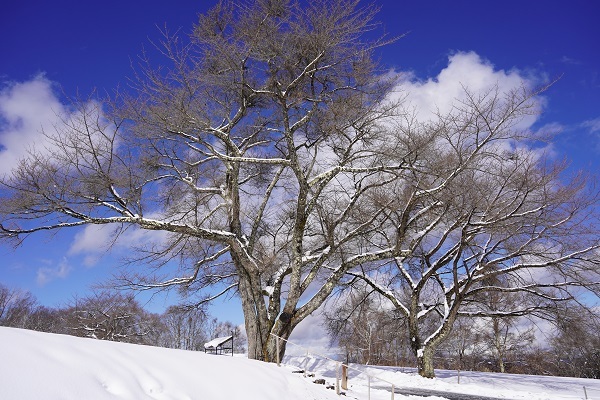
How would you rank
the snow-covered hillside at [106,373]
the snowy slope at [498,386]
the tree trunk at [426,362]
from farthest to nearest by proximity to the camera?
1. the tree trunk at [426,362]
2. the snowy slope at [498,386]
3. the snow-covered hillside at [106,373]

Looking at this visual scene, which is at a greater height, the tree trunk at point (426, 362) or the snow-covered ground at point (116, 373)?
the tree trunk at point (426, 362)

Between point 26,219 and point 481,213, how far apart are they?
1685cm

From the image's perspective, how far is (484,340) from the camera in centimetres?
4194

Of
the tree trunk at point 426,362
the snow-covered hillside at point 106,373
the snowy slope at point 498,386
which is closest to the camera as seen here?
the snow-covered hillside at point 106,373

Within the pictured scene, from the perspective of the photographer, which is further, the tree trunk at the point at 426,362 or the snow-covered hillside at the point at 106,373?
the tree trunk at the point at 426,362

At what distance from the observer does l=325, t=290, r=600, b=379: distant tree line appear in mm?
19953

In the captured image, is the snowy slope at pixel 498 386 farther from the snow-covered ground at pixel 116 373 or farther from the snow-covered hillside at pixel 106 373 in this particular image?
the snow-covered hillside at pixel 106 373

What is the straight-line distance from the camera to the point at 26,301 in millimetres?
58844

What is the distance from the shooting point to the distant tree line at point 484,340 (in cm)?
1995

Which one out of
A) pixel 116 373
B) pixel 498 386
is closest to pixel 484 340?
pixel 498 386

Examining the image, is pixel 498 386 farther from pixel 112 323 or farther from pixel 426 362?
pixel 112 323

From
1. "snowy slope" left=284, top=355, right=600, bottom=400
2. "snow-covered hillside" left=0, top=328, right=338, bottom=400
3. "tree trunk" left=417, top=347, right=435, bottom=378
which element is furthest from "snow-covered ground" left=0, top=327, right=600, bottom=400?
"tree trunk" left=417, top=347, right=435, bottom=378

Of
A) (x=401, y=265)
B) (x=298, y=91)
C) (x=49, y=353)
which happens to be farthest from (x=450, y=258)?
(x=49, y=353)

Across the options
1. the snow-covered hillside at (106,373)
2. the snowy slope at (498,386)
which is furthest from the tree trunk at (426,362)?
the snow-covered hillside at (106,373)
